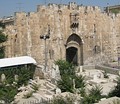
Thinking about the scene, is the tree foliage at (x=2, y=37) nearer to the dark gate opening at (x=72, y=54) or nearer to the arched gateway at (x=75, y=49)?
the arched gateway at (x=75, y=49)

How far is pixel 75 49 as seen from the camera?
33.2m

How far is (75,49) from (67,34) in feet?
8.36

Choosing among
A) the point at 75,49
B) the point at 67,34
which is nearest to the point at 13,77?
the point at 67,34

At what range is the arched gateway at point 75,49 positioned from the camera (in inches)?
1272

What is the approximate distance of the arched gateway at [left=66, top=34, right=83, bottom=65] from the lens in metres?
32.3

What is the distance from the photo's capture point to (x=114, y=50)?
118ft

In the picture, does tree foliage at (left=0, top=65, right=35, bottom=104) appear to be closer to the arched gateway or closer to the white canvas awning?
the white canvas awning

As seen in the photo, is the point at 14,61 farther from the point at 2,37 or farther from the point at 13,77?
the point at 2,37

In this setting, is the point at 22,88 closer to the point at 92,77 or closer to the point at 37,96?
the point at 37,96

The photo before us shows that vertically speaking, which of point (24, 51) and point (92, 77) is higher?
point (24, 51)

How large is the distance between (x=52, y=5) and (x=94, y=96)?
50.7ft

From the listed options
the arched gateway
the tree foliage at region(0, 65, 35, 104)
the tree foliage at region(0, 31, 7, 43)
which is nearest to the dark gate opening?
the arched gateway

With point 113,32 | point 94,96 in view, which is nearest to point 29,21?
point 113,32

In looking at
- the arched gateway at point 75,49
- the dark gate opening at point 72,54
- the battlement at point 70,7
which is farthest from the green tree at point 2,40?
the dark gate opening at point 72,54
